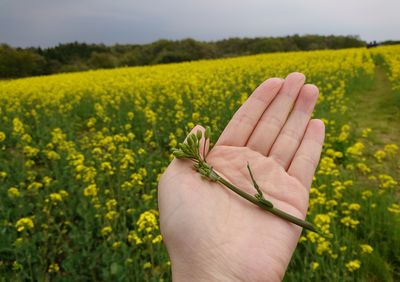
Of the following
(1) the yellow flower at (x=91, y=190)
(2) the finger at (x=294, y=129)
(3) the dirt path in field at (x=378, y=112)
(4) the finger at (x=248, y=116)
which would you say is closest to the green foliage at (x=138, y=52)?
(3) the dirt path in field at (x=378, y=112)

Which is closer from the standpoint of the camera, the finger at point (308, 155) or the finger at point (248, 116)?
the finger at point (308, 155)

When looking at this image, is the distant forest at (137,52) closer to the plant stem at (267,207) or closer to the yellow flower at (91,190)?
the yellow flower at (91,190)

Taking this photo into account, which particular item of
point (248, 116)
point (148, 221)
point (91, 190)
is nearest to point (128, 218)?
point (91, 190)

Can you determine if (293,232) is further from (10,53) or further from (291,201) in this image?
(10,53)

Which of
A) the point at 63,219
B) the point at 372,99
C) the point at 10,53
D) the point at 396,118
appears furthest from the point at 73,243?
the point at 10,53

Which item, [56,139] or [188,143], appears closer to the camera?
[188,143]

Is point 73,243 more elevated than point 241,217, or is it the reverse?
point 241,217

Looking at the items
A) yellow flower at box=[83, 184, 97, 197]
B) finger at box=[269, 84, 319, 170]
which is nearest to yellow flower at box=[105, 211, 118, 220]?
yellow flower at box=[83, 184, 97, 197]

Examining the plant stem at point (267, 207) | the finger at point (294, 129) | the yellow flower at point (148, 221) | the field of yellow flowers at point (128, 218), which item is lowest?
the field of yellow flowers at point (128, 218)
